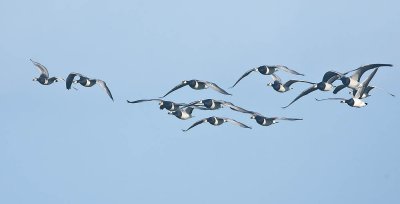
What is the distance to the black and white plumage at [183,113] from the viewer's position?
165625 mm

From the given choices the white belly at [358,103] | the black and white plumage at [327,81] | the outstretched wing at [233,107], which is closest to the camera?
the black and white plumage at [327,81]

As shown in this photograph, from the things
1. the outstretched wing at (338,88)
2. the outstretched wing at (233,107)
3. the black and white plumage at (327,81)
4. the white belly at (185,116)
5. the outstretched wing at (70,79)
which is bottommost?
the white belly at (185,116)

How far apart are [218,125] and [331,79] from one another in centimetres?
1687

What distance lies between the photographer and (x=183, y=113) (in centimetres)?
16588

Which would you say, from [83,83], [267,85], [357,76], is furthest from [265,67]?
[83,83]

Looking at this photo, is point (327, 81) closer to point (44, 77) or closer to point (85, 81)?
point (85, 81)

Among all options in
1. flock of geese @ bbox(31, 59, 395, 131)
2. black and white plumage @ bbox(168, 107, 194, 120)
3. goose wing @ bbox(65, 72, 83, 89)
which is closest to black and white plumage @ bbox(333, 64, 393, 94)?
flock of geese @ bbox(31, 59, 395, 131)

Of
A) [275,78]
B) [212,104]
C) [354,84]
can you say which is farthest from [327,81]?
[212,104]

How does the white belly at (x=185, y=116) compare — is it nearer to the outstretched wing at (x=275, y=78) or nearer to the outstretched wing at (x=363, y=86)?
the outstretched wing at (x=275, y=78)

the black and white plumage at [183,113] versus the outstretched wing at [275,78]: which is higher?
the outstretched wing at [275,78]

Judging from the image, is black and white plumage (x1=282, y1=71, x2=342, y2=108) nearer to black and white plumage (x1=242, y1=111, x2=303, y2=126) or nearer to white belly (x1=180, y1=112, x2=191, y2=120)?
black and white plumage (x1=242, y1=111, x2=303, y2=126)

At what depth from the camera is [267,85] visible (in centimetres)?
16262

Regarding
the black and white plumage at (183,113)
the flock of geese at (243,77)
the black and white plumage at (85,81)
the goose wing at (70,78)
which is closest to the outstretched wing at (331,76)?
the flock of geese at (243,77)

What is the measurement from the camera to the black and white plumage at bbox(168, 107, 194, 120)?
543 feet
